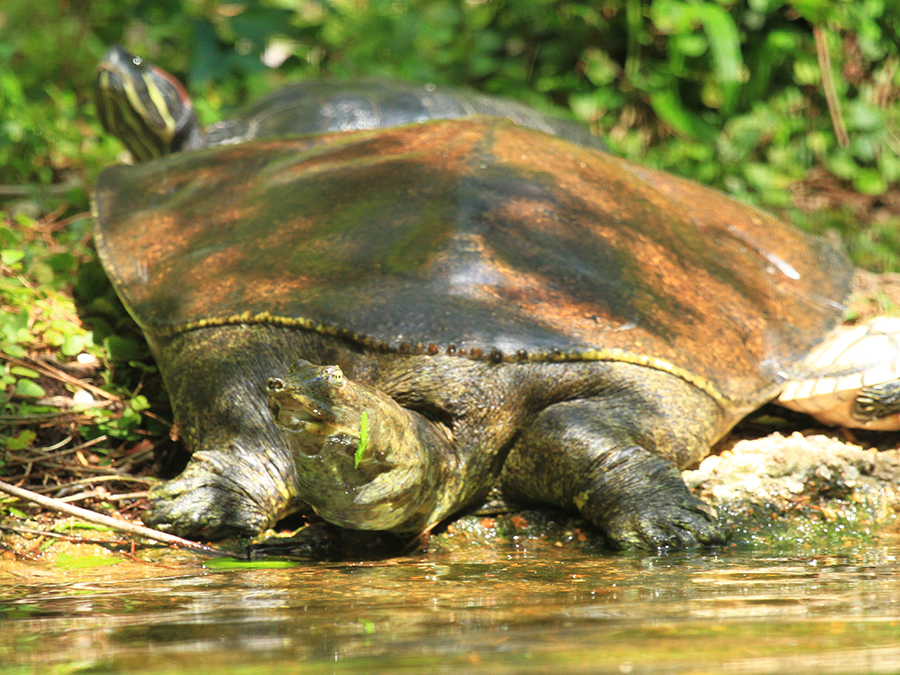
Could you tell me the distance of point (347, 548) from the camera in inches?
90.2

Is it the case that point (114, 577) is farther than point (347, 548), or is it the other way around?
point (347, 548)

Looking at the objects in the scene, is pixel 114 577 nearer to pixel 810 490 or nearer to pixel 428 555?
pixel 428 555

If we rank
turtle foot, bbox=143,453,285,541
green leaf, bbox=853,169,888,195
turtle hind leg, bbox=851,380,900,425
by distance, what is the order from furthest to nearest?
green leaf, bbox=853,169,888,195 → turtle hind leg, bbox=851,380,900,425 → turtle foot, bbox=143,453,285,541

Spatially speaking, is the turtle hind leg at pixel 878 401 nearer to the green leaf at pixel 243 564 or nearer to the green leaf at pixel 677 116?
the green leaf at pixel 243 564

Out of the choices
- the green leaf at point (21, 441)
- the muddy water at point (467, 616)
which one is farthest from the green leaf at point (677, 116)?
the green leaf at point (21, 441)

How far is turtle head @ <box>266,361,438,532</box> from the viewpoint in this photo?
172 cm

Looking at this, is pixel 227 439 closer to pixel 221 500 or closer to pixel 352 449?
pixel 221 500

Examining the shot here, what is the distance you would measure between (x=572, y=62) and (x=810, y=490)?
4646 millimetres

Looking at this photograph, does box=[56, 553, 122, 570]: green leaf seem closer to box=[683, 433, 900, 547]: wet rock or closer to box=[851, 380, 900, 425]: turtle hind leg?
box=[683, 433, 900, 547]: wet rock

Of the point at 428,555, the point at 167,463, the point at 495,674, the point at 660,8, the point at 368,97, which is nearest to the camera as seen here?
the point at 495,674

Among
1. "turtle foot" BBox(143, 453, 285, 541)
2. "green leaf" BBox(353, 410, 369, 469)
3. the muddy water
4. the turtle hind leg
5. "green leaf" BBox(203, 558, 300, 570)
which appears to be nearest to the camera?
the muddy water

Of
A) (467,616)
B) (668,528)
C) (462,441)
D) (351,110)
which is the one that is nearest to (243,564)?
(462,441)

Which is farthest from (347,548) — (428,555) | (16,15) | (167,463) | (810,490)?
(16,15)


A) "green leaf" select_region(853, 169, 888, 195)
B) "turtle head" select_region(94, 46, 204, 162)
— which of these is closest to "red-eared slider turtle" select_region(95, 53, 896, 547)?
"turtle head" select_region(94, 46, 204, 162)
